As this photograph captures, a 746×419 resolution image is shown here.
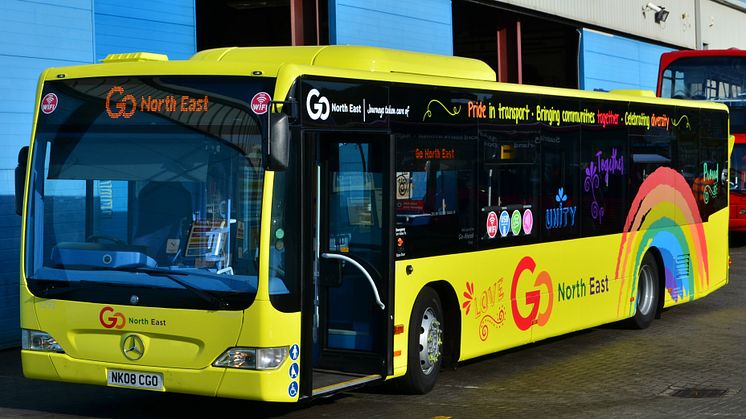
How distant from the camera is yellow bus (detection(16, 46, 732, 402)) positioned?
29.2 ft

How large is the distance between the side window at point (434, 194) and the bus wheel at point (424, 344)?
0.41m

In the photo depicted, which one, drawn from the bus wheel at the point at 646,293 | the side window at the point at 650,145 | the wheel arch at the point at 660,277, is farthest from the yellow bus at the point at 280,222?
the wheel arch at the point at 660,277

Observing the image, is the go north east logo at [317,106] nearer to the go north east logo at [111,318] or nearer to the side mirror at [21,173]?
the go north east logo at [111,318]

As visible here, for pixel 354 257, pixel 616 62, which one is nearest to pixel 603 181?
pixel 354 257

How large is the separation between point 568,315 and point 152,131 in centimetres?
540

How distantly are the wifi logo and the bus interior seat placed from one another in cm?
73

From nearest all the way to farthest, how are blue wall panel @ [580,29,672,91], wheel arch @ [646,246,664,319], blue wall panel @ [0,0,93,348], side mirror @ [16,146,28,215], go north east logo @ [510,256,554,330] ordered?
side mirror @ [16,146,28,215] < go north east logo @ [510,256,554,330] < blue wall panel @ [0,0,93,348] < wheel arch @ [646,246,664,319] < blue wall panel @ [580,29,672,91]

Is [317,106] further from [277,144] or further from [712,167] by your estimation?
[712,167]

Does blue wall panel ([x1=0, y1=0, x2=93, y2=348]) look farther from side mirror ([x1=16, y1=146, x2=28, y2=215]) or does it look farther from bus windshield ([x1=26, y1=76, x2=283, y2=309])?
bus windshield ([x1=26, y1=76, x2=283, y2=309])

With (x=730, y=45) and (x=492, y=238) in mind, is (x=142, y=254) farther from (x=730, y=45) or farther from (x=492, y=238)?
(x=730, y=45)

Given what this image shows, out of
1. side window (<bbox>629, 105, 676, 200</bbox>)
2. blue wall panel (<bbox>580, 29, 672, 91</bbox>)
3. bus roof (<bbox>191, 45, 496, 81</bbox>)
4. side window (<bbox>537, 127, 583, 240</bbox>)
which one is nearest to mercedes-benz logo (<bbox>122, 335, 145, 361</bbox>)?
bus roof (<bbox>191, 45, 496, 81</bbox>)

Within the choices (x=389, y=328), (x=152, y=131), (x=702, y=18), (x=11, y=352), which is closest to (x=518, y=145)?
→ (x=389, y=328)

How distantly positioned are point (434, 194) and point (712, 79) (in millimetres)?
18330

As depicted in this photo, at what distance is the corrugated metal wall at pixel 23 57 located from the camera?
1366 centimetres
